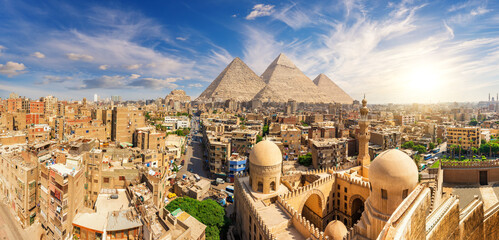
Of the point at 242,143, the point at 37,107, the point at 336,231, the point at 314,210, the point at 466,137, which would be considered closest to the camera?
the point at 336,231

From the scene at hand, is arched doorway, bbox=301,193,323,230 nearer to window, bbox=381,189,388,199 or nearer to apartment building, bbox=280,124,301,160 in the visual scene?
window, bbox=381,189,388,199

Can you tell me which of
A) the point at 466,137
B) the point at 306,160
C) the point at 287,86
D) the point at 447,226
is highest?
the point at 287,86

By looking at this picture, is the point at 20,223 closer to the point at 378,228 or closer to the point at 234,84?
the point at 378,228

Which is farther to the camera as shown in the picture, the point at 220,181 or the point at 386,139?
the point at 386,139

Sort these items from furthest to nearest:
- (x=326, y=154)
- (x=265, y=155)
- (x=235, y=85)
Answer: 1. (x=235, y=85)
2. (x=326, y=154)
3. (x=265, y=155)

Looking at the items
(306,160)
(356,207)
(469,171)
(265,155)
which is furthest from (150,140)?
(469,171)

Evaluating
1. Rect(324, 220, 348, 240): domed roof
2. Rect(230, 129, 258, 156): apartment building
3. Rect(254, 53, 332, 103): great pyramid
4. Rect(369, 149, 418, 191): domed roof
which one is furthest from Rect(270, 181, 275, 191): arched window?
Rect(254, 53, 332, 103): great pyramid

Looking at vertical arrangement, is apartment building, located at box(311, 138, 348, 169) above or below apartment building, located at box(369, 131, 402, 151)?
below

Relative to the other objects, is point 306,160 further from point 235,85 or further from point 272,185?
point 235,85
